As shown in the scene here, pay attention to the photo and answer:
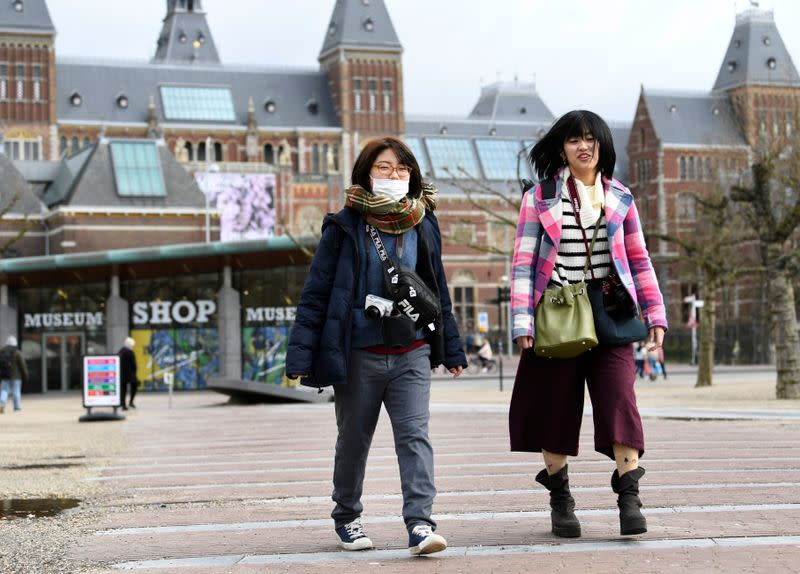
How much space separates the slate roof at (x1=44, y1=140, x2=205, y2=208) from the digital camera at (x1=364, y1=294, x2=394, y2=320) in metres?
48.5

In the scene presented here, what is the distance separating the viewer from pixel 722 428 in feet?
52.4

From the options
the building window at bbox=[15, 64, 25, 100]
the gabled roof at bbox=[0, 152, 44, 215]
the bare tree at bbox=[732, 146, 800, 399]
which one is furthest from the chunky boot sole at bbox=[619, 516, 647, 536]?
the building window at bbox=[15, 64, 25, 100]

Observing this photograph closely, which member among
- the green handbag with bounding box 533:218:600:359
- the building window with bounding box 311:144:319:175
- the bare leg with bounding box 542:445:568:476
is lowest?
the bare leg with bounding box 542:445:568:476

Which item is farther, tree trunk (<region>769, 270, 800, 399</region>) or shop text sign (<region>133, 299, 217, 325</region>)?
shop text sign (<region>133, 299, 217, 325</region>)

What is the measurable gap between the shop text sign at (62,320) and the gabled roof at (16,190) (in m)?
15.5

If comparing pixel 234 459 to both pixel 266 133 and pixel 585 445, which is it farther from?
pixel 266 133

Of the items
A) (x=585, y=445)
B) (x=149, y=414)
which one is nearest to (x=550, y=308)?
(x=585, y=445)

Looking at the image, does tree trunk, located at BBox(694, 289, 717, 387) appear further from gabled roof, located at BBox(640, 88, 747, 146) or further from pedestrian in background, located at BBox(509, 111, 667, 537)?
gabled roof, located at BBox(640, 88, 747, 146)

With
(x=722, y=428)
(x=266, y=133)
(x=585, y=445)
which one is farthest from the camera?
(x=266, y=133)

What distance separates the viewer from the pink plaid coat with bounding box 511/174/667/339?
698 cm

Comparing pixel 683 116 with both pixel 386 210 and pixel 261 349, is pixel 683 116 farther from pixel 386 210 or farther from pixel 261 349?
pixel 386 210

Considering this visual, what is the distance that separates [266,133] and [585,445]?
294ft

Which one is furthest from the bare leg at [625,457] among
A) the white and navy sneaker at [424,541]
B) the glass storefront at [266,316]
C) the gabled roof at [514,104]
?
the gabled roof at [514,104]

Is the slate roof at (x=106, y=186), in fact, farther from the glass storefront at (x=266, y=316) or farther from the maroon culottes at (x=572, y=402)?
the maroon culottes at (x=572, y=402)
